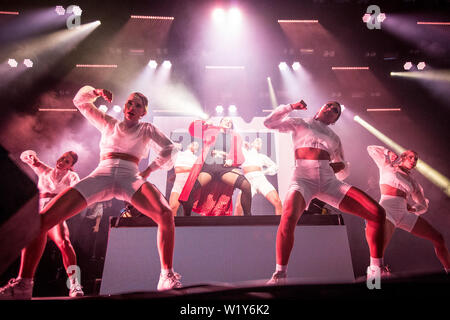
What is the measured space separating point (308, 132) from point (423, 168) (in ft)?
14.5

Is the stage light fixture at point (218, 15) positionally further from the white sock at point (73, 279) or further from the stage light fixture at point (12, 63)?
the white sock at point (73, 279)

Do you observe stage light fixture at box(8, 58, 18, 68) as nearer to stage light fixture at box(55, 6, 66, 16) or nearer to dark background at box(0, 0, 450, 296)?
dark background at box(0, 0, 450, 296)

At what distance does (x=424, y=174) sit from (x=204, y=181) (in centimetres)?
481

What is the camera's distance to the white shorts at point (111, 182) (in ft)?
9.99

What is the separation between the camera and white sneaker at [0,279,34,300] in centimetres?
273

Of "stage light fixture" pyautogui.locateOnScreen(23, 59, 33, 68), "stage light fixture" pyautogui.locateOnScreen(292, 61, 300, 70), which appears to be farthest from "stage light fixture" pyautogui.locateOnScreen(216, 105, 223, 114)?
"stage light fixture" pyautogui.locateOnScreen(23, 59, 33, 68)

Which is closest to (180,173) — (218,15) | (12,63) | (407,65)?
(218,15)

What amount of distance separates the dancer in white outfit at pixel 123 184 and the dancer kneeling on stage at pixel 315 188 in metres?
1.19

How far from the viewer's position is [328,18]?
5.48 metres

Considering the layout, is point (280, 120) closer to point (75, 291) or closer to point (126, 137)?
point (126, 137)

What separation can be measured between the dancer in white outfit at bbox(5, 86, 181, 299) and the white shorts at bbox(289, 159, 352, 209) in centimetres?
144

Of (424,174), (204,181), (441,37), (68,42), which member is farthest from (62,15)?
(424,174)

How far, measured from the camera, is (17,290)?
2791mm

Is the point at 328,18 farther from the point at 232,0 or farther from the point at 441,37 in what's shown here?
the point at 441,37
